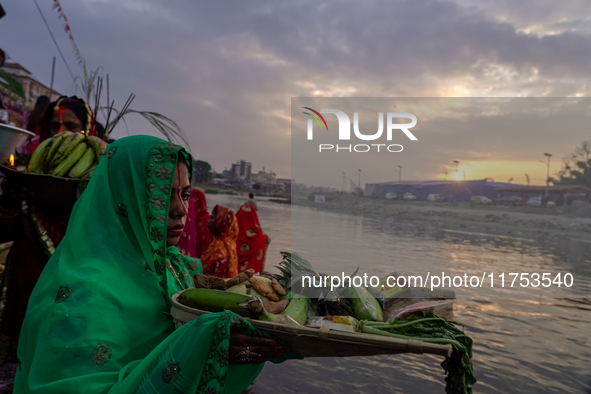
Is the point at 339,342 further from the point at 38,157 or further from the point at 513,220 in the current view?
the point at 513,220

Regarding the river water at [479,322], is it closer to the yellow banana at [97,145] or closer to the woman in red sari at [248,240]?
the woman in red sari at [248,240]

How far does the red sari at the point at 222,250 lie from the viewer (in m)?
5.29

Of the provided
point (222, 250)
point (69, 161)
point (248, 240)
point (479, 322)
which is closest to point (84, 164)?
point (69, 161)

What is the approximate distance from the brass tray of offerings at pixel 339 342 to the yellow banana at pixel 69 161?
6.04 feet

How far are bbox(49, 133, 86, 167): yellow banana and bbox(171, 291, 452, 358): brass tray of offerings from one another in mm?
1894

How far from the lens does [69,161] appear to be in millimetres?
2379

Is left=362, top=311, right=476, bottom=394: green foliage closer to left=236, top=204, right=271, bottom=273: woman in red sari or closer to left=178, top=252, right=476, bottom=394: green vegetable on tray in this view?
left=178, top=252, right=476, bottom=394: green vegetable on tray

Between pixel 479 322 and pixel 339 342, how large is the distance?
17.7ft

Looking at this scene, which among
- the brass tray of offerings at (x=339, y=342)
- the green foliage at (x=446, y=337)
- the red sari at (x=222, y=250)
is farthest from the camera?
the red sari at (x=222, y=250)

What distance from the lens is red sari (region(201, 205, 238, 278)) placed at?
5.29 meters

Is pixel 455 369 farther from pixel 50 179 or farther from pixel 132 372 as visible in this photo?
pixel 50 179

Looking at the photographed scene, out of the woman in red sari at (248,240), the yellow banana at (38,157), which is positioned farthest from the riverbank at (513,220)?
the yellow banana at (38,157)

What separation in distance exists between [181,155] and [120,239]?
399 millimetres

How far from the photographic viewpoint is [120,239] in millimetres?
1438
